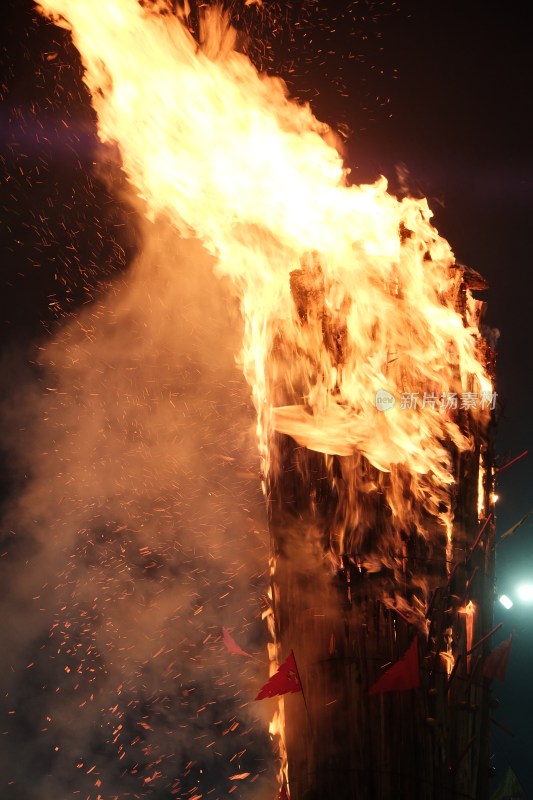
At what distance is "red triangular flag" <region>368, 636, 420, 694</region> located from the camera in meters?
1.82

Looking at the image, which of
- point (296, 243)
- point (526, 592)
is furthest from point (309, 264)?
point (526, 592)

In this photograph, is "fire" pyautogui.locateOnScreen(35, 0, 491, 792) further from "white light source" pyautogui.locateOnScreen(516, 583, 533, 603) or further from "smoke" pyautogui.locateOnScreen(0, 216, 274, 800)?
"white light source" pyautogui.locateOnScreen(516, 583, 533, 603)

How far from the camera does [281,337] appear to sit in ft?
7.14

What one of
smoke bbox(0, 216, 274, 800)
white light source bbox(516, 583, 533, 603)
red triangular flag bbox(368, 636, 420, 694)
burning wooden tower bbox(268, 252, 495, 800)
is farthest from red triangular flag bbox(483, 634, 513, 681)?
white light source bbox(516, 583, 533, 603)

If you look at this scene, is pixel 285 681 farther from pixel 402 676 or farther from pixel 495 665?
pixel 495 665

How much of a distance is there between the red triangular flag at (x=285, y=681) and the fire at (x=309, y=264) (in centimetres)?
35

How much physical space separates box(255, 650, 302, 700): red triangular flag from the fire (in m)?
0.35

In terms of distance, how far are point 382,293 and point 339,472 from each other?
0.67 m

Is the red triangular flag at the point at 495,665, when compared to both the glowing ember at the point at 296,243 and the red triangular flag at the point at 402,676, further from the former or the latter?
the glowing ember at the point at 296,243

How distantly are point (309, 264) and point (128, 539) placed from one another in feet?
15.3

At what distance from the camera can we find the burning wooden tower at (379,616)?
1851 mm

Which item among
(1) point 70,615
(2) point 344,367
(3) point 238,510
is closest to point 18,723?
(1) point 70,615

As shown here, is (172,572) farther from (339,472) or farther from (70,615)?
(339,472)

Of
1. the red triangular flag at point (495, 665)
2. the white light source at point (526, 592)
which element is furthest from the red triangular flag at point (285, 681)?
the white light source at point (526, 592)
